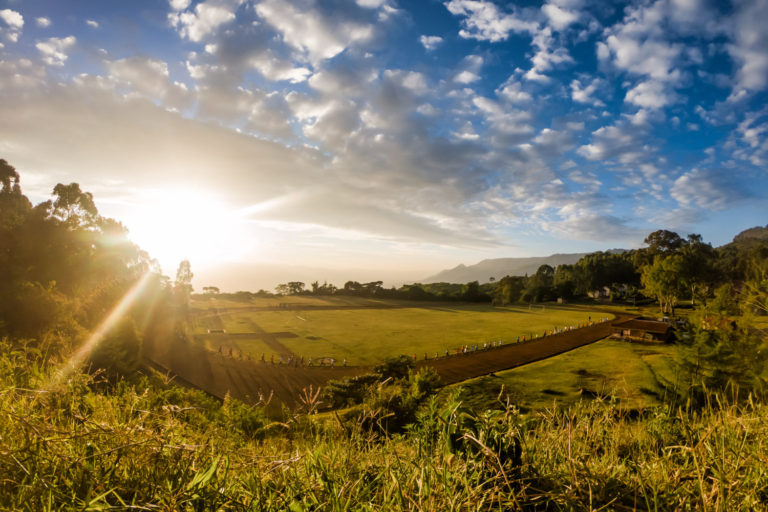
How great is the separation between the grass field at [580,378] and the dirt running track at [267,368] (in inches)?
138

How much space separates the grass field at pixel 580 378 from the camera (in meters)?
23.6

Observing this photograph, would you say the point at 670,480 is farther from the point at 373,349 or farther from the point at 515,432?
the point at 373,349

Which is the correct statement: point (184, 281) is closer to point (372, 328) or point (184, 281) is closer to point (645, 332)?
point (372, 328)

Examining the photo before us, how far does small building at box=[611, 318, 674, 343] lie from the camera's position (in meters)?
47.1

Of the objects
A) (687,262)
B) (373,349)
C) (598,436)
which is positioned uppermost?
(687,262)

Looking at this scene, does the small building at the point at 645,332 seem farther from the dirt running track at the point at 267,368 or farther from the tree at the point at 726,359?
the tree at the point at 726,359

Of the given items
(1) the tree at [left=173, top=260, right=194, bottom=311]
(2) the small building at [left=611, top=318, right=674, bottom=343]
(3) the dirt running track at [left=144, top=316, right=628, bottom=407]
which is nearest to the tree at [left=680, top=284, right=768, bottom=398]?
(3) the dirt running track at [left=144, top=316, right=628, bottom=407]

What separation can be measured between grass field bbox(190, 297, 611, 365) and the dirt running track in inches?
230

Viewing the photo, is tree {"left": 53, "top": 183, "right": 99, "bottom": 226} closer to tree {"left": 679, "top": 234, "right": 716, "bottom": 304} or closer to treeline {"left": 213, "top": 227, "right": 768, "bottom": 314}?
treeline {"left": 213, "top": 227, "right": 768, "bottom": 314}

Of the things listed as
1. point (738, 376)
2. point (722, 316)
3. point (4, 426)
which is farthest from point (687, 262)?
point (4, 426)

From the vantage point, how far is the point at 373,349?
4953cm

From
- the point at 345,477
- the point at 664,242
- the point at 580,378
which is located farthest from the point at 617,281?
the point at 345,477

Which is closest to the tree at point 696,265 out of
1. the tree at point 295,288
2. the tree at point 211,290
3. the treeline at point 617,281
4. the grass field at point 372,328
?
the treeline at point 617,281

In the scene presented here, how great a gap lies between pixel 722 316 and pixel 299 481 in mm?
44661
